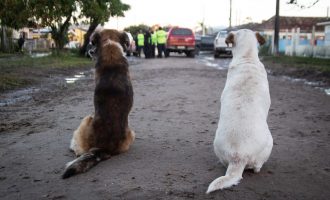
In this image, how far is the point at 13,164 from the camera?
546cm

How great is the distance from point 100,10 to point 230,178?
86.4 feet

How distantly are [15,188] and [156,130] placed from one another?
302cm

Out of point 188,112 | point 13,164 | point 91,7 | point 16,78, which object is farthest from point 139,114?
point 91,7

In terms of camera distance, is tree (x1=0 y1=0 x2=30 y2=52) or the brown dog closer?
the brown dog

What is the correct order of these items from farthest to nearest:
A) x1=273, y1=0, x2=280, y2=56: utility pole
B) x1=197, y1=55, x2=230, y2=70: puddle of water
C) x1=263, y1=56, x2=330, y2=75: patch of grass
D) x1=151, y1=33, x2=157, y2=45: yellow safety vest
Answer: x1=273, y1=0, x2=280, y2=56: utility pole, x1=151, y1=33, x2=157, y2=45: yellow safety vest, x1=197, y1=55, x2=230, y2=70: puddle of water, x1=263, y1=56, x2=330, y2=75: patch of grass

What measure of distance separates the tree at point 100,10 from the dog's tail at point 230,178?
81.5ft

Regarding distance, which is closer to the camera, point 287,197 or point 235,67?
point 287,197

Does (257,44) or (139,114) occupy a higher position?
(257,44)

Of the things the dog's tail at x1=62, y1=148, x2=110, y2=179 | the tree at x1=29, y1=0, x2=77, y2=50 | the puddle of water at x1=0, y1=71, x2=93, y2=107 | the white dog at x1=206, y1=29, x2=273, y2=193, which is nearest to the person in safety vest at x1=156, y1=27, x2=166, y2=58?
the tree at x1=29, y1=0, x2=77, y2=50

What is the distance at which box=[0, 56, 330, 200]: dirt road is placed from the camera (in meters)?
4.46

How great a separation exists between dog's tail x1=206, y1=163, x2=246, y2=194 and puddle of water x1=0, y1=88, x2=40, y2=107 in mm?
7209

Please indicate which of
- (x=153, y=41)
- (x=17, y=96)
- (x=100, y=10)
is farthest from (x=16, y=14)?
(x=17, y=96)

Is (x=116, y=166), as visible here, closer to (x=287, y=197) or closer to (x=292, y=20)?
(x=287, y=197)

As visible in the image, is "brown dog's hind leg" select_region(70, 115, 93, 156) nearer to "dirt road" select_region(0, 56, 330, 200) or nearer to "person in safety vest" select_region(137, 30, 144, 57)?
"dirt road" select_region(0, 56, 330, 200)
